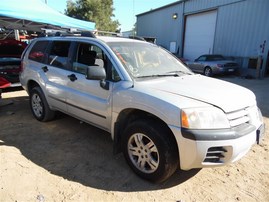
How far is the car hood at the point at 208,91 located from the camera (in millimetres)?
2645

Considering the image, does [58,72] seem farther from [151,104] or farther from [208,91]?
[208,91]

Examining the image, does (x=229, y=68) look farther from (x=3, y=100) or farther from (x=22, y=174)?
(x=22, y=174)

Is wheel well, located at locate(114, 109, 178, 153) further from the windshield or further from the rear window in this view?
the rear window

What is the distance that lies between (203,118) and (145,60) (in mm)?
1504

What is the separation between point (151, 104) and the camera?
8.85ft

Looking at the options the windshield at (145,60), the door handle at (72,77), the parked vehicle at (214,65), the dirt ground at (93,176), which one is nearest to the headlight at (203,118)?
the dirt ground at (93,176)

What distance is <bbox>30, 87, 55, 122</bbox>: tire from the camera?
15.6 ft

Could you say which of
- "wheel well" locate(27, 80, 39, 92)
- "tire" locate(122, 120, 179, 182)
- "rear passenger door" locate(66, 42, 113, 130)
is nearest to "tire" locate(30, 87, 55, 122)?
"wheel well" locate(27, 80, 39, 92)

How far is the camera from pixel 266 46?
1375 centimetres

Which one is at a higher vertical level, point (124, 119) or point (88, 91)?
point (88, 91)

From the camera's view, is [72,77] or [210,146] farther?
[72,77]

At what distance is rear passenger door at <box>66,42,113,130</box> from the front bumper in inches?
48.1

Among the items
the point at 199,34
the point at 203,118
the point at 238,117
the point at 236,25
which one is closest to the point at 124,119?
the point at 203,118

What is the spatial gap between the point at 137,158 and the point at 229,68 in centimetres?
1265
